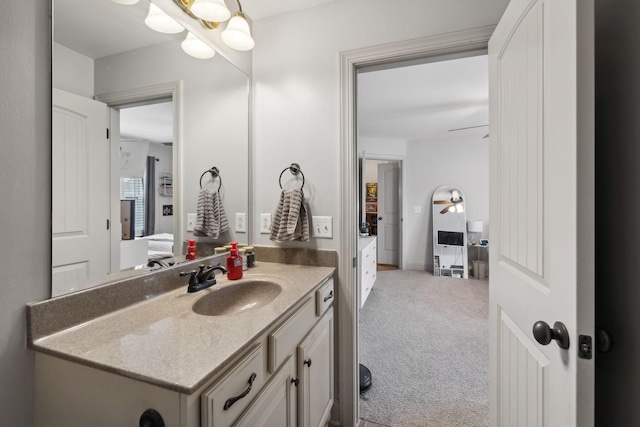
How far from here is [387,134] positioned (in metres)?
4.61

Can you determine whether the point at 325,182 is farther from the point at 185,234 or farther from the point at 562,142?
the point at 562,142

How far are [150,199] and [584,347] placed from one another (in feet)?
5.09

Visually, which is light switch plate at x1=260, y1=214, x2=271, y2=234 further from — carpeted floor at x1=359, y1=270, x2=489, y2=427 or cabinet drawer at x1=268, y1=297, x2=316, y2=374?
carpeted floor at x1=359, y1=270, x2=489, y2=427

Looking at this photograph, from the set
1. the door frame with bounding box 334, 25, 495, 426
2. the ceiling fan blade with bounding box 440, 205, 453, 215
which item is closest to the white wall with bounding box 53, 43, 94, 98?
the door frame with bounding box 334, 25, 495, 426

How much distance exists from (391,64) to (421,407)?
2.03m

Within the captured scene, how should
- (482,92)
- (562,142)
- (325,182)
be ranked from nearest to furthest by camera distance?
(562,142), (325,182), (482,92)

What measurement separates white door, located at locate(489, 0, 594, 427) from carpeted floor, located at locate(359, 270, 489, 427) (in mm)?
573

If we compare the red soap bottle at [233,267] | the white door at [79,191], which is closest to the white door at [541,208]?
the red soap bottle at [233,267]

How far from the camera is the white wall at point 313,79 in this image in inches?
55.7

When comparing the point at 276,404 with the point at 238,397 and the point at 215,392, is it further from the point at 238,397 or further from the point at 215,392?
the point at 215,392

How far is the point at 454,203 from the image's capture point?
15.9 ft

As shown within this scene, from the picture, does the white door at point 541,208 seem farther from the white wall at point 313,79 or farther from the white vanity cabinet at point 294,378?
the white vanity cabinet at point 294,378

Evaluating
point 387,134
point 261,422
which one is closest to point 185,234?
point 261,422

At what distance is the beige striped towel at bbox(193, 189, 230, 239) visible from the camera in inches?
58.4
